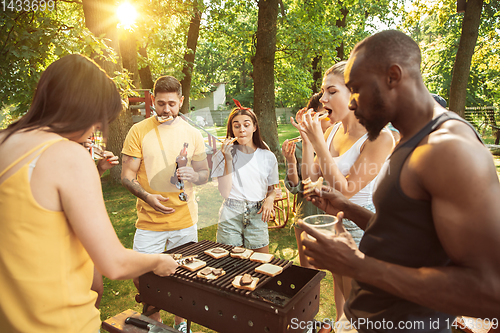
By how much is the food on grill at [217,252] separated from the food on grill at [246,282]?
0.47 m

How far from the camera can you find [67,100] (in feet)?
4.61

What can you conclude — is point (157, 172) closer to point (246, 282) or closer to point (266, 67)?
point (246, 282)

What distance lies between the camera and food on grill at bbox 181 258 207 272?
235 cm

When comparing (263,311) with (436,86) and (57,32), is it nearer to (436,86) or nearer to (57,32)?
(57,32)

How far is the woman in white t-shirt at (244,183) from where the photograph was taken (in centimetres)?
343

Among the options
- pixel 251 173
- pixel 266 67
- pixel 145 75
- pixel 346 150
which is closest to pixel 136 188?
pixel 251 173

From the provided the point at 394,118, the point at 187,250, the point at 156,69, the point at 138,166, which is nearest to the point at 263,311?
the point at 187,250

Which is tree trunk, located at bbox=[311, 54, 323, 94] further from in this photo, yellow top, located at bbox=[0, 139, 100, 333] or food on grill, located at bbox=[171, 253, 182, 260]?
yellow top, located at bbox=[0, 139, 100, 333]

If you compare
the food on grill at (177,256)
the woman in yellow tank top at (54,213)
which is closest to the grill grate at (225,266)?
the food on grill at (177,256)

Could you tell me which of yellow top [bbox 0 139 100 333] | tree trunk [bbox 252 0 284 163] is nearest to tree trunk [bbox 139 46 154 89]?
tree trunk [bbox 252 0 284 163]

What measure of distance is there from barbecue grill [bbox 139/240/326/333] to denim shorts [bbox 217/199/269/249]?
743 mm

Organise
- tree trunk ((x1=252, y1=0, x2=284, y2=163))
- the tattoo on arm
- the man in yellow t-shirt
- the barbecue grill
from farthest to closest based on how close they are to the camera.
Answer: tree trunk ((x1=252, y1=0, x2=284, y2=163)) < the man in yellow t-shirt < the tattoo on arm < the barbecue grill

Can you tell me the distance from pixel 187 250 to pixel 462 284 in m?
2.24

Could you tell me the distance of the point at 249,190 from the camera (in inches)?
139
